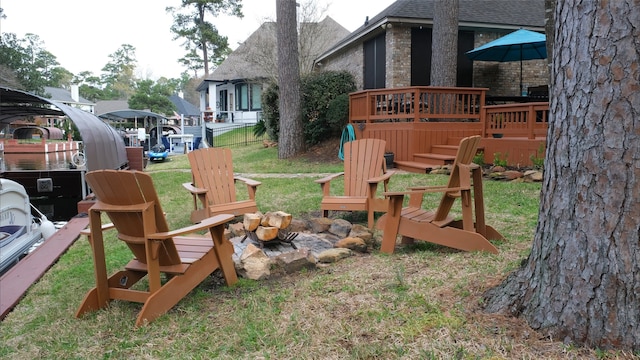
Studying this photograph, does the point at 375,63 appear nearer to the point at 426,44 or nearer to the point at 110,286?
the point at 426,44

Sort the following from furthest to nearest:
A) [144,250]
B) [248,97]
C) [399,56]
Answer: [248,97], [399,56], [144,250]

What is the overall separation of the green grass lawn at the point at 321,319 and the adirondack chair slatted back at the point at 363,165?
168cm

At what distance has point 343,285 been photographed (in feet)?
10.4

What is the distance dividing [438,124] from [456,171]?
6980 mm

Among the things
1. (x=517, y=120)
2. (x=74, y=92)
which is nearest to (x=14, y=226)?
(x=517, y=120)

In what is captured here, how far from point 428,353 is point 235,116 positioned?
96.4 ft

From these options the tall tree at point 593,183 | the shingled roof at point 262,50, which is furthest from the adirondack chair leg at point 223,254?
the shingled roof at point 262,50

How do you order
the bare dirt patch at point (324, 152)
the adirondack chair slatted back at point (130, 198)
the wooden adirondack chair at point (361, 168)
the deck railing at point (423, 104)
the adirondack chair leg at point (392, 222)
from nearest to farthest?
the adirondack chair slatted back at point (130, 198)
the adirondack chair leg at point (392, 222)
the wooden adirondack chair at point (361, 168)
the deck railing at point (423, 104)
the bare dirt patch at point (324, 152)

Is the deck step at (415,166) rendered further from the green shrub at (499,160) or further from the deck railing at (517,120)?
the deck railing at (517,120)

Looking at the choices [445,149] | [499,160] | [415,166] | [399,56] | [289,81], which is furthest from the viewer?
[399,56]

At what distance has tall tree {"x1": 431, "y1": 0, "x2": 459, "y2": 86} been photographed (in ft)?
37.2

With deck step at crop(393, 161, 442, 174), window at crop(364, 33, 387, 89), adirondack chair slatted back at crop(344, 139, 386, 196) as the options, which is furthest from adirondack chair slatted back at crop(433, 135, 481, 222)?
window at crop(364, 33, 387, 89)

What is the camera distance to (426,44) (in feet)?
46.7

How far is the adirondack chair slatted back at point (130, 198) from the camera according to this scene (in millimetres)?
2766
